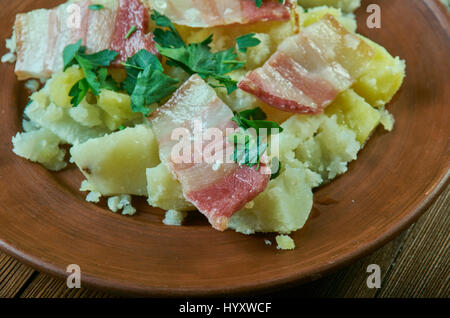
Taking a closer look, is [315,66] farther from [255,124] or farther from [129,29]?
[129,29]

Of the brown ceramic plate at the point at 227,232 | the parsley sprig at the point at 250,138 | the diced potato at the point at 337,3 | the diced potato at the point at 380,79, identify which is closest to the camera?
the brown ceramic plate at the point at 227,232

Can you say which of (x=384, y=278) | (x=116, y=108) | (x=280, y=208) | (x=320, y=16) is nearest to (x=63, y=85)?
(x=116, y=108)

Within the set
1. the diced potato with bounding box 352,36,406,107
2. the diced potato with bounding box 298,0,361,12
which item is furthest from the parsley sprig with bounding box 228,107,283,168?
the diced potato with bounding box 298,0,361,12

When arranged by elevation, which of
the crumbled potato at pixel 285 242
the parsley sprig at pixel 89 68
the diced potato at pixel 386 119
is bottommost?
the crumbled potato at pixel 285 242

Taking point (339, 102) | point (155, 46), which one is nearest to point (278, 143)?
point (339, 102)

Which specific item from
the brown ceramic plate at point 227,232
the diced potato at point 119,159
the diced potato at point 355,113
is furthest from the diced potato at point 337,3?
the diced potato at point 119,159

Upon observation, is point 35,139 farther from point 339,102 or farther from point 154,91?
point 339,102

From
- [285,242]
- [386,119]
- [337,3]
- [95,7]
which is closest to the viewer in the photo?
[285,242]

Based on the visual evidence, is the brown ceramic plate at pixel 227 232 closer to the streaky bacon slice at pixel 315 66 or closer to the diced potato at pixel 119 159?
the diced potato at pixel 119 159
